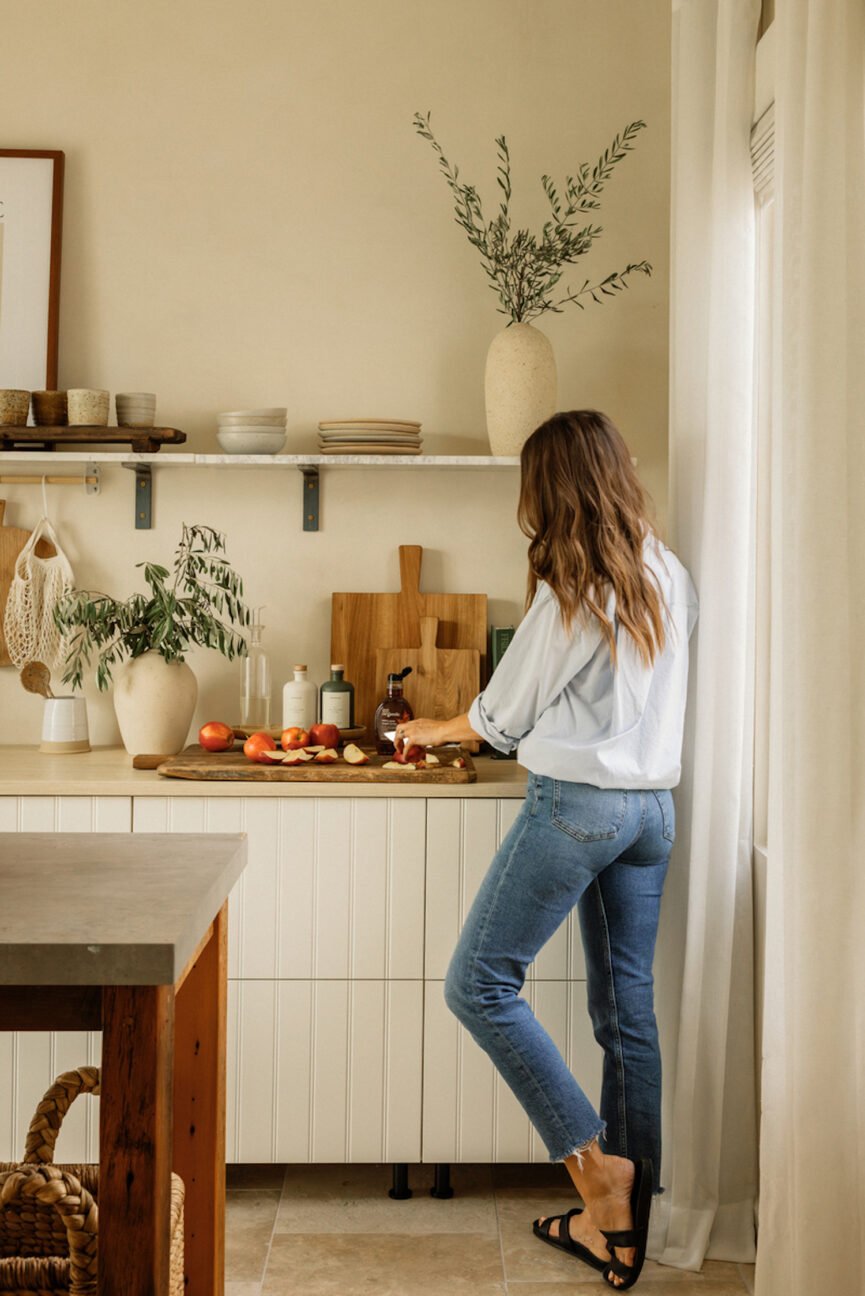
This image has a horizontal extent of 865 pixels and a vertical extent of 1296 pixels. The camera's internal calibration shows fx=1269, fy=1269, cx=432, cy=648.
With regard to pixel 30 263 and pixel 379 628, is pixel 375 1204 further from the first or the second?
pixel 30 263

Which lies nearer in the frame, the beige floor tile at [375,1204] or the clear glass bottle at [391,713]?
the beige floor tile at [375,1204]

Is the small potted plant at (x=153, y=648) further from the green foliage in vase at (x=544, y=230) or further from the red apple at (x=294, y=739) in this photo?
the green foliage in vase at (x=544, y=230)

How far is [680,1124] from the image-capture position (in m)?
2.33

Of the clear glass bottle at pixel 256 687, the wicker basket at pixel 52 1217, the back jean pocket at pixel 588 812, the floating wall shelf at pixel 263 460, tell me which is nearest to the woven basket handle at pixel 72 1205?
the wicker basket at pixel 52 1217

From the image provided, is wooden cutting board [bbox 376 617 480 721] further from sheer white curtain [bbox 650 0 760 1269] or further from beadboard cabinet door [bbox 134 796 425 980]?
sheer white curtain [bbox 650 0 760 1269]

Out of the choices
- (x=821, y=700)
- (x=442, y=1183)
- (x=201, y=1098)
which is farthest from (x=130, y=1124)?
(x=442, y=1183)

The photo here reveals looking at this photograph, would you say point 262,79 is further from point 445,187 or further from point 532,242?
point 532,242

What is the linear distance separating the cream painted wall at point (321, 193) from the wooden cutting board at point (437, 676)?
434mm

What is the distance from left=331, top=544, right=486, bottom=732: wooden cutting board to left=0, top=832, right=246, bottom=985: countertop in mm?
1364

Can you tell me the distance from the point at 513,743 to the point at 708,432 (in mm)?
669

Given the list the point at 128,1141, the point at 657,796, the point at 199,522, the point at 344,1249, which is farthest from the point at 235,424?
the point at 128,1141

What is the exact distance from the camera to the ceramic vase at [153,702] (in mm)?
2729

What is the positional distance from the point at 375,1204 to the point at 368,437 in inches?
63.5

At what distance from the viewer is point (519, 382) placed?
109 inches
